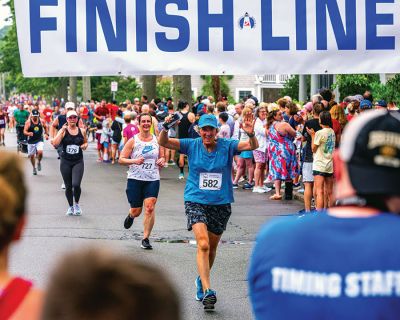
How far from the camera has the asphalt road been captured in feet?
32.5

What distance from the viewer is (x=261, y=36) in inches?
345

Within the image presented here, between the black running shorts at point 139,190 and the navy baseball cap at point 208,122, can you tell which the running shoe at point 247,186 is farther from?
the navy baseball cap at point 208,122

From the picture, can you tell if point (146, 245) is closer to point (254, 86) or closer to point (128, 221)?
point (128, 221)

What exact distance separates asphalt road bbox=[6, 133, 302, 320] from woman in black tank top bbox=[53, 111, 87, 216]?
1.08 ft

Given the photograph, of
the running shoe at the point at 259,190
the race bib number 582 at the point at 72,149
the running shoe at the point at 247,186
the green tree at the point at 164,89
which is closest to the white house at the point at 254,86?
the green tree at the point at 164,89

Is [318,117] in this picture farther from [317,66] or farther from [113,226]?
[317,66]

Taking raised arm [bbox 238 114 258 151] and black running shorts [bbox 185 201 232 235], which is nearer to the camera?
black running shorts [bbox 185 201 232 235]

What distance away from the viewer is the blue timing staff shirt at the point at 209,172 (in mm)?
9281

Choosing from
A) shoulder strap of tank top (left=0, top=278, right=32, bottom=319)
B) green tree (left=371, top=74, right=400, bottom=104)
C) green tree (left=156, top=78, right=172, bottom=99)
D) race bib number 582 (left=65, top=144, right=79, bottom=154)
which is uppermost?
green tree (left=156, top=78, right=172, bottom=99)

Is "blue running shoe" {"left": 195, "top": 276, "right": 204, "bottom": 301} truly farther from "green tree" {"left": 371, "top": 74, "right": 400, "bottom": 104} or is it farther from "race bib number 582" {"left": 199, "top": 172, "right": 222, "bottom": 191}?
"green tree" {"left": 371, "top": 74, "right": 400, "bottom": 104}

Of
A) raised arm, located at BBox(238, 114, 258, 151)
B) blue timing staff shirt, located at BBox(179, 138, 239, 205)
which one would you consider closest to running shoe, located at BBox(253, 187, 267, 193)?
raised arm, located at BBox(238, 114, 258, 151)

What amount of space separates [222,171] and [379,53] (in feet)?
5.64

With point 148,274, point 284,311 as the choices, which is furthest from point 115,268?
point 284,311

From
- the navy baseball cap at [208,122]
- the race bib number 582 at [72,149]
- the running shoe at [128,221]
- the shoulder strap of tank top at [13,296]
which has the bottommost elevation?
the running shoe at [128,221]
